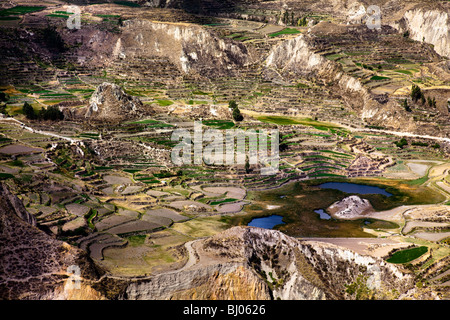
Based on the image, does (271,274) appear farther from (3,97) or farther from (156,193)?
(3,97)

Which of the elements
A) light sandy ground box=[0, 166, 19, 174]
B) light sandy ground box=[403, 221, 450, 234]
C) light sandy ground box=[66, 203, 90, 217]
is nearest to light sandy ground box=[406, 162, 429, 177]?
light sandy ground box=[403, 221, 450, 234]

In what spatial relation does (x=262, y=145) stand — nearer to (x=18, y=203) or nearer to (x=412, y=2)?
(x=18, y=203)

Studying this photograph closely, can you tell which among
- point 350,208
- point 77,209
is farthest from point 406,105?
point 77,209

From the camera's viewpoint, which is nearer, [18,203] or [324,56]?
[18,203]

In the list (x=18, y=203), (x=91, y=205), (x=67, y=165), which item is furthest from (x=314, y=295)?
(x=67, y=165)

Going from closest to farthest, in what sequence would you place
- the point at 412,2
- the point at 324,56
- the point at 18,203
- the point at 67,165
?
the point at 18,203 < the point at 67,165 < the point at 324,56 < the point at 412,2

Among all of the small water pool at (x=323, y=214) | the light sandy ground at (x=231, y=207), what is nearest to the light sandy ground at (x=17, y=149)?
the light sandy ground at (x=231, y=207)
